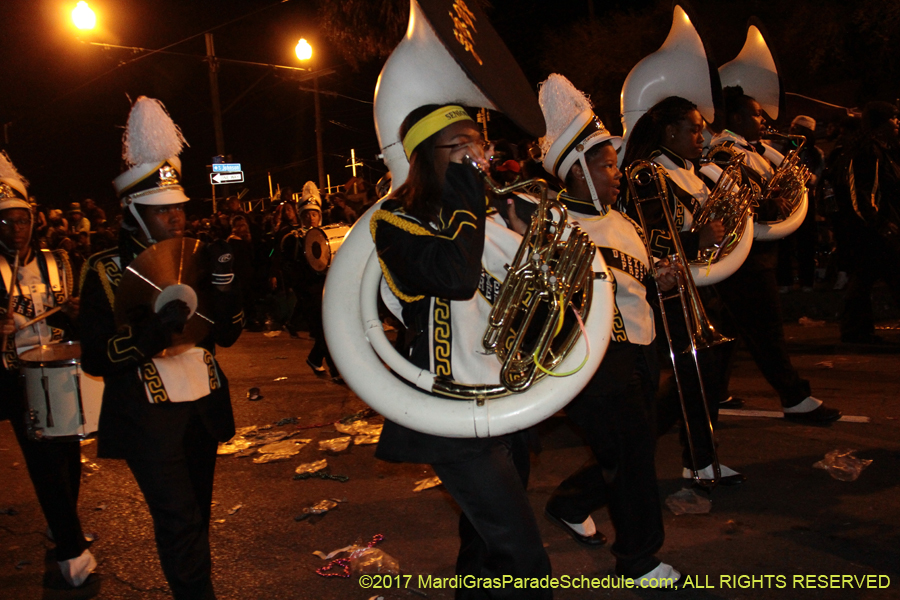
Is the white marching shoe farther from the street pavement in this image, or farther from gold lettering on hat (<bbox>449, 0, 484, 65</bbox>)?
gold lettering on hat (<bbox>449, 0, 484, 65</bbox>)

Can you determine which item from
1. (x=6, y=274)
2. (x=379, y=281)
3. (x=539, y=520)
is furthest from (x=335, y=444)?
(x=379, y=281)

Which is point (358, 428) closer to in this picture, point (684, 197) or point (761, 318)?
point (761, 318)

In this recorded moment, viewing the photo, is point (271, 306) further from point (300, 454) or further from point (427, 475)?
point (427, 475)

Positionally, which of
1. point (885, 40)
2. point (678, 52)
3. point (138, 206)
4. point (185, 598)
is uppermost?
point (885, 40)

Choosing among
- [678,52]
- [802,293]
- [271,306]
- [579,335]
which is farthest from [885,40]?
[579,335]

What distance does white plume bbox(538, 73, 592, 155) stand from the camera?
3.41 m

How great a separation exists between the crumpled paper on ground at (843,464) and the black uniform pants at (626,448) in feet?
5.72

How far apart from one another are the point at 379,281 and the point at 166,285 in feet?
3.23

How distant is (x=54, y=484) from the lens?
12.8 feet

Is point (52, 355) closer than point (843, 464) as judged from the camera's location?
Yes

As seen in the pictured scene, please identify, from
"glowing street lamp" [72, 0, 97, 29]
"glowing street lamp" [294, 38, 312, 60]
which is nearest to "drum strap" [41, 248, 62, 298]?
"glowing street lamp" [72, 0, 97, 29]

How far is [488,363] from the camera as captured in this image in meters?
2.45

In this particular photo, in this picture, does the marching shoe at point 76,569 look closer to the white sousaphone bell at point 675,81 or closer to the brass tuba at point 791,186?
the white sousaphone bell at point 675,81

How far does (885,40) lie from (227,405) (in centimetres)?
1306
